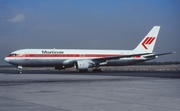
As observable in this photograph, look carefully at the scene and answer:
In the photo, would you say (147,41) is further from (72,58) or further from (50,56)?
(50,56)

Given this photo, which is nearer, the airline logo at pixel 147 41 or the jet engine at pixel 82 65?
the jet engine at pixel 82 65

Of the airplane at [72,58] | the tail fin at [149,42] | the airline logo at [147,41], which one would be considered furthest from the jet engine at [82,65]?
the airline logo at [147,41]

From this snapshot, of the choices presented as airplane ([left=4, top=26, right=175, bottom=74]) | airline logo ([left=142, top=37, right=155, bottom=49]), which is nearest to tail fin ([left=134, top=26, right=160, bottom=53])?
airline logo ([left=142, top=37, right=155, bottom=49])

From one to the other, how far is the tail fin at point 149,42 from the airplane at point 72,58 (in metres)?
0.61

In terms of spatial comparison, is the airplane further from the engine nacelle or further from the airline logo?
the airline logo

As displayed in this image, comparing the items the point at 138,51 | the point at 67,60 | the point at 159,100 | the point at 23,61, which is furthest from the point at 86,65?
the point at 159,100

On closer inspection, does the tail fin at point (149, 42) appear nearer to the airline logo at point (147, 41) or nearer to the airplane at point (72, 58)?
the airline logo at point (147, 41)

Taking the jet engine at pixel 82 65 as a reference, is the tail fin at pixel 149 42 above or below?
above

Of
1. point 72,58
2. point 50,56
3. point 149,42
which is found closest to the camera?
point 50,56

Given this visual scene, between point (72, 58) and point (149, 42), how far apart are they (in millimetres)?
14630

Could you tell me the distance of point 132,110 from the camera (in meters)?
8.47

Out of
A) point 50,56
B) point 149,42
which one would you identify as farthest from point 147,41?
point 50,56

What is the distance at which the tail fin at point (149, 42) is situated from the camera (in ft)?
172

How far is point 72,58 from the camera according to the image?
147 feet
